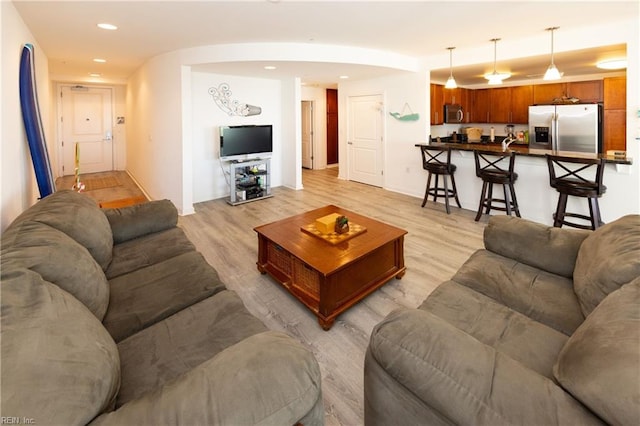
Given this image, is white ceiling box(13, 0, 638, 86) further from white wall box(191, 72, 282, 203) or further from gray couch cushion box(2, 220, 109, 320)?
gray couch cushion box(2, 220, 109, 320)

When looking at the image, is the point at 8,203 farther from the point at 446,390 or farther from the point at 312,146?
the point at 312,146

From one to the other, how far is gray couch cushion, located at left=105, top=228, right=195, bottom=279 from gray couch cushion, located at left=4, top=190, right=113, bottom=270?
89mm

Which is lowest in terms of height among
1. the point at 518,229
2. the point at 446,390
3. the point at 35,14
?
the point at 446,390

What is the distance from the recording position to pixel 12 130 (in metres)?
Result: 2.80

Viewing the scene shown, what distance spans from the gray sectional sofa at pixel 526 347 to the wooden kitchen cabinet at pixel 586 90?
5715 mm

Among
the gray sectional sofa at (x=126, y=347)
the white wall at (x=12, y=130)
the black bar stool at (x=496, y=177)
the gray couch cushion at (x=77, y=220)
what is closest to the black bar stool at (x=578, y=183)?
the black bar stool at (x=496, y=177)

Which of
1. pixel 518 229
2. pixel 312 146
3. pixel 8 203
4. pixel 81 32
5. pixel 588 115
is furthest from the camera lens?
pixel 312 146

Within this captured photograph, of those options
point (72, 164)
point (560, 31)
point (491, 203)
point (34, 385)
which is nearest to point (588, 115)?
point (560, 31)

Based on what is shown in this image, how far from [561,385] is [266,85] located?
668 centimetres

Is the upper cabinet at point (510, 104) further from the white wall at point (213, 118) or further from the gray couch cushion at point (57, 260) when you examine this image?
the gray couch cushion at point (57, 260)

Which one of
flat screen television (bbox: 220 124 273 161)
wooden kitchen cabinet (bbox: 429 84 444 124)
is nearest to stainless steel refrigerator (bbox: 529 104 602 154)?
wooden kitchen cabinet (bbox: 429 84 444 124)

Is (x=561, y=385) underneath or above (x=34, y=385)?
underneath

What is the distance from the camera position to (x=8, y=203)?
8.30 feet

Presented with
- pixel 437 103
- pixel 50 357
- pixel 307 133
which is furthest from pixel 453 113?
pixel 50 357
